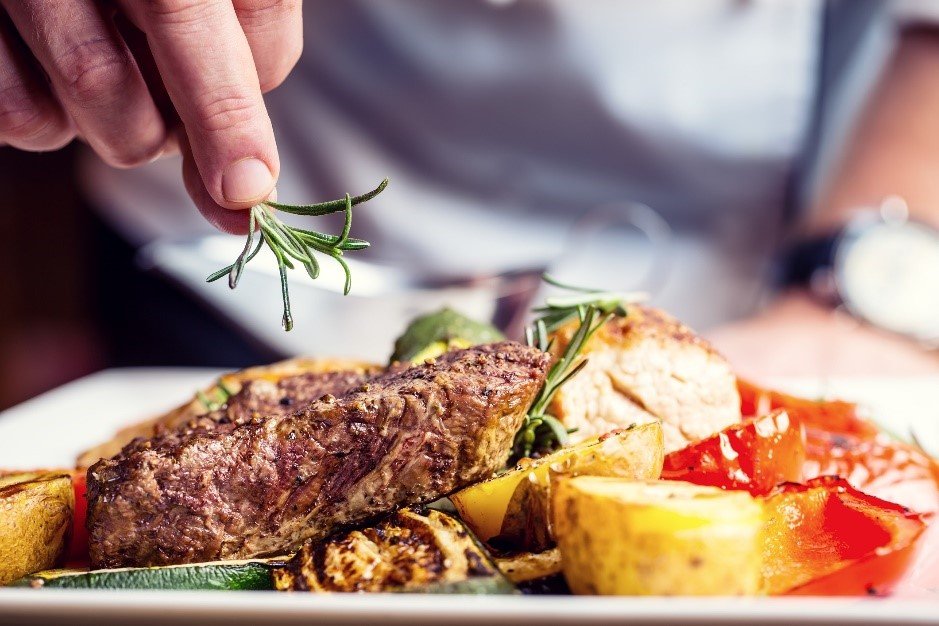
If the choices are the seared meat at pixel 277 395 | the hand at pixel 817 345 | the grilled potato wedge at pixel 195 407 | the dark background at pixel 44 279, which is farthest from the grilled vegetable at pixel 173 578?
the dark background at pixel 44 279

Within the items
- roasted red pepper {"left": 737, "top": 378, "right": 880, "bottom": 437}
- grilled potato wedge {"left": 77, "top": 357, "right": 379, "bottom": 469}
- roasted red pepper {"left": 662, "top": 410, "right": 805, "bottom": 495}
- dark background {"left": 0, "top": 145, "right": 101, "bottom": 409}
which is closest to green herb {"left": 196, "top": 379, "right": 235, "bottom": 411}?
grilled potato wedge {"left": 77, "top": 357, "right": 379, "bottom": 469}

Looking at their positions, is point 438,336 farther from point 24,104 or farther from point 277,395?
point 24,104

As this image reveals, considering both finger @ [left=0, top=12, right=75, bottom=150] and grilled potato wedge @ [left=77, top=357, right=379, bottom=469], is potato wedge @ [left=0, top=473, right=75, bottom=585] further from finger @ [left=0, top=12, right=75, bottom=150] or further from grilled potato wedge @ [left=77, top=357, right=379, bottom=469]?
finger @ [left=0, top=12, right=75, bottom=150]

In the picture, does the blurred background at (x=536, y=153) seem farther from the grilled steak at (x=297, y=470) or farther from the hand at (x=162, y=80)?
the grilled steak at (x=297, y=470)

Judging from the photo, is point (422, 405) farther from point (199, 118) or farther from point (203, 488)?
point (199, 118)

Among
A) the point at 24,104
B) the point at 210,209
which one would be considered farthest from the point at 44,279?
the point at 210,209

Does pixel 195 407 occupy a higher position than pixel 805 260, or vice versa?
pixel 805 260
